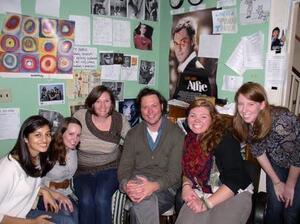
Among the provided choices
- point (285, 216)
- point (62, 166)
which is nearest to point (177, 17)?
point (62, 166)

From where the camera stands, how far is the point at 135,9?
99.4 inches

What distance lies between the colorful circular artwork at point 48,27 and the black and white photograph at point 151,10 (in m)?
0.85

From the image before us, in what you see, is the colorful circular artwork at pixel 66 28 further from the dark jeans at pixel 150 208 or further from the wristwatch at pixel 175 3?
the dark jeans at pixel 150 208

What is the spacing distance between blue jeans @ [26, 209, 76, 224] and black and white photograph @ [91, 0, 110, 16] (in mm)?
1524

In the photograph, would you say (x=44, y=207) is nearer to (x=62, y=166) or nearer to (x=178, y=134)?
(x=62, y=166)

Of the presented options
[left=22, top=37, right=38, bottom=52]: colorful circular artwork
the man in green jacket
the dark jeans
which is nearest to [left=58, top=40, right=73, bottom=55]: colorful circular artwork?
[left=22, top=37, right=38, bottom=52]: colorful circular artwork

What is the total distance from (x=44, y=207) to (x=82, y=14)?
144 cm

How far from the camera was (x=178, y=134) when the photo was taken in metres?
1.81

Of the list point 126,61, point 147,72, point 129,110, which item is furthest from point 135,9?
point 129,110

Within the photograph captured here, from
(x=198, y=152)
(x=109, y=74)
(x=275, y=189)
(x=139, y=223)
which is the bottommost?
(x=139, y=223)

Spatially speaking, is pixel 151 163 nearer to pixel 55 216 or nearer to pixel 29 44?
pixel 55 216

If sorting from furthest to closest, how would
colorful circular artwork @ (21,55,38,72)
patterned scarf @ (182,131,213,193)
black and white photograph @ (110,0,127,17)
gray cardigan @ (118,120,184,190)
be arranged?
black and white photograph @ (110,0,127,17), colorful circular artwork @ (21,55,38,72), gray cardigan @ (118,120,184,190), patterned scarf @ (182,131,213,193)

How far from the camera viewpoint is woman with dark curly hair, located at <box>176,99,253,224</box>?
1509mm

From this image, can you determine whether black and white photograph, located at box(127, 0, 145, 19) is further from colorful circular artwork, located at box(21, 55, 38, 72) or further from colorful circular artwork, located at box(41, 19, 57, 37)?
colorful circular artwork, located at box(21, 55, 38, 72)
